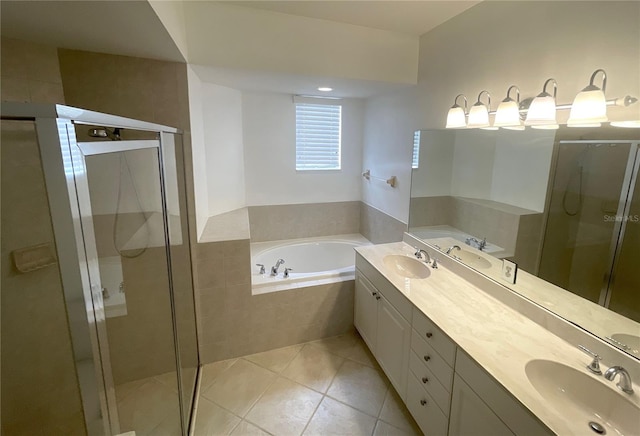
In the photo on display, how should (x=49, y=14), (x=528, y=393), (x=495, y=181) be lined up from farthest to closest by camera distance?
(x=495, y=181) < (x=49, y=14) < (x=528, y=393)

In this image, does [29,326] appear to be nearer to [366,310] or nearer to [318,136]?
[366,310]

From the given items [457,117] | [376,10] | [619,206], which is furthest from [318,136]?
[619,206]

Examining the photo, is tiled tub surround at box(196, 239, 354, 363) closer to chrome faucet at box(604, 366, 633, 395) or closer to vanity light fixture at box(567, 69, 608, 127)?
chrome faucet at box(604, 366, 633, 395)

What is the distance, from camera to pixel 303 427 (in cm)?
179

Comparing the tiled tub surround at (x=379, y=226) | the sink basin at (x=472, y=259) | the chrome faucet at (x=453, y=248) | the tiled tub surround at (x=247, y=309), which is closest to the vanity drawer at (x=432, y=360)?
the sink basin at (x=472, y=259)

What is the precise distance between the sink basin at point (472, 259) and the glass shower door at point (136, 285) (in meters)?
1.87

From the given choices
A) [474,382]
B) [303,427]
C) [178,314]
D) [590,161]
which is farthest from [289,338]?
[590,161]

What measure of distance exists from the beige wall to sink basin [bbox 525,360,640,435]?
172 cm

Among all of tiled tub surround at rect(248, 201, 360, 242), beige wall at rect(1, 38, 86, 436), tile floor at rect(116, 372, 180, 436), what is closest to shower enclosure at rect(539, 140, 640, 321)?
tile floor at rect(116, 372, 180, 436)

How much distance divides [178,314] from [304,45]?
6.48ft

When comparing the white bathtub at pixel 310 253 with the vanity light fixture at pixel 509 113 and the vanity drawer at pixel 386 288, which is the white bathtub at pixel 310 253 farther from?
the vanity light fixture at pixel 509 113

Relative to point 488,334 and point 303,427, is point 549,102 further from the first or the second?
point 303,427

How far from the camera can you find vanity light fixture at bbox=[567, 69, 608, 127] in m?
1.14

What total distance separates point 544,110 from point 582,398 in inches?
46.9
